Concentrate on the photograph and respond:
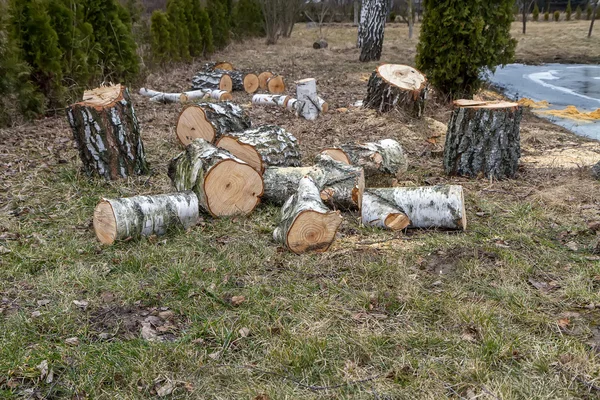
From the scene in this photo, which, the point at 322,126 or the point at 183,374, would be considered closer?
the point at 183,374

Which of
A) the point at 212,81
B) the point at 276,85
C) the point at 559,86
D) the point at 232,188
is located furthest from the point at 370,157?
the point at 559,86

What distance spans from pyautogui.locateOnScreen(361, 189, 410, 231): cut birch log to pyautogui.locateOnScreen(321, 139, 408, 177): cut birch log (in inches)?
31.3

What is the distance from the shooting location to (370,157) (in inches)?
Result: 201

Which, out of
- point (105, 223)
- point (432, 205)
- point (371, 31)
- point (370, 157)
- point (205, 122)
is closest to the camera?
point (105, 223)

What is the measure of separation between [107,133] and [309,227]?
2597 mm

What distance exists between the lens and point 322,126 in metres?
7.59

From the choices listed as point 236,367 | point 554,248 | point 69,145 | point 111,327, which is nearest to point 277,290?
point 236,367

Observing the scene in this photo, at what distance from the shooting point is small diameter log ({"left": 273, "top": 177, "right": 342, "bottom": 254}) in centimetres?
374

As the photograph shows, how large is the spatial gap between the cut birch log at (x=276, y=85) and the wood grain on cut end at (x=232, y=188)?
6.52 m

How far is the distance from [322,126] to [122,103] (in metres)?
3.23

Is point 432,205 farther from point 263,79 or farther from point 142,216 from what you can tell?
point 263,79

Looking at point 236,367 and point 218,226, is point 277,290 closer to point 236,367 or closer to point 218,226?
point 236,367

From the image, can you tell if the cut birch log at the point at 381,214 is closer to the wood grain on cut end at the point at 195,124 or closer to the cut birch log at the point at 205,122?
the cut birch log at the point at 205,122

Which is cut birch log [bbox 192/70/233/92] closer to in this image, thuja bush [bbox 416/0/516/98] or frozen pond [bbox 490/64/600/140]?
thuja bush [bbox 416/0/516/98]
